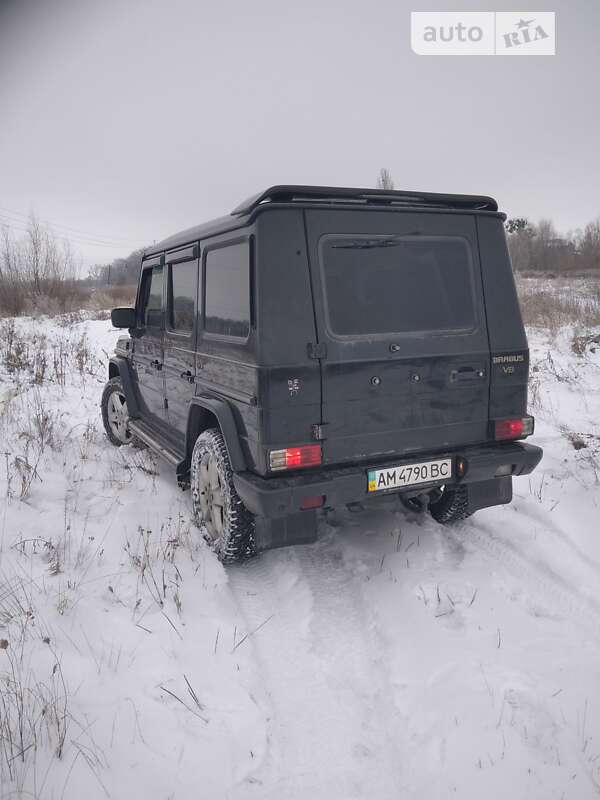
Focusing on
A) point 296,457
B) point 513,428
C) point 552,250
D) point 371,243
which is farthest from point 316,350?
point 552,250

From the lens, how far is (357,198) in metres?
3.12

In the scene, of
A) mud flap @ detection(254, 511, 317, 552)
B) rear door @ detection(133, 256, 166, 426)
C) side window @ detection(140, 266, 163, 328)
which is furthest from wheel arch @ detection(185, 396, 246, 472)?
side window @ detection(140, 266, 163, 328)

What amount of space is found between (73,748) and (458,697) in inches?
61.2

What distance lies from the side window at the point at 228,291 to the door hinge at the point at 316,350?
358 mm

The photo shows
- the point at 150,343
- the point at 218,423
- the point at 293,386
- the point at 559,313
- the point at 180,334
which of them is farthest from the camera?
the point at 559,313

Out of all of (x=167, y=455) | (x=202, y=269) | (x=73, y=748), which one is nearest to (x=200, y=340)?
(x=202, y=269)

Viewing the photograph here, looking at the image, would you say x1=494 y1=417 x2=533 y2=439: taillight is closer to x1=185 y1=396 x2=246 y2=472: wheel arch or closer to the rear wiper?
the rear wiper

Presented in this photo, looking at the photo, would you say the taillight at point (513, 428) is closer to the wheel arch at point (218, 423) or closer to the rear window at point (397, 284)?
the rear window at point (397, 284)

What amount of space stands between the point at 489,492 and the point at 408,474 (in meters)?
0.73

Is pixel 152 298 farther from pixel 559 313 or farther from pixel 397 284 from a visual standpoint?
pixel 559 313

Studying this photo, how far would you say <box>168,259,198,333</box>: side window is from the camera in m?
4.02

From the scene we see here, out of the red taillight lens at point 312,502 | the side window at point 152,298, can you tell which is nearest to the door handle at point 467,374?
the red taillight lens at point 312,502

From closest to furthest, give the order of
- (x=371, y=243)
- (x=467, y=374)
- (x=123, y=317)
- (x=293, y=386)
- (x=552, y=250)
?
(x=293, y=386)
(x=371, y=243)
(x=467, y=374)
(x=123, y=317)
(x=552, y=250)

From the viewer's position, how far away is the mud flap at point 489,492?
3.57 m
